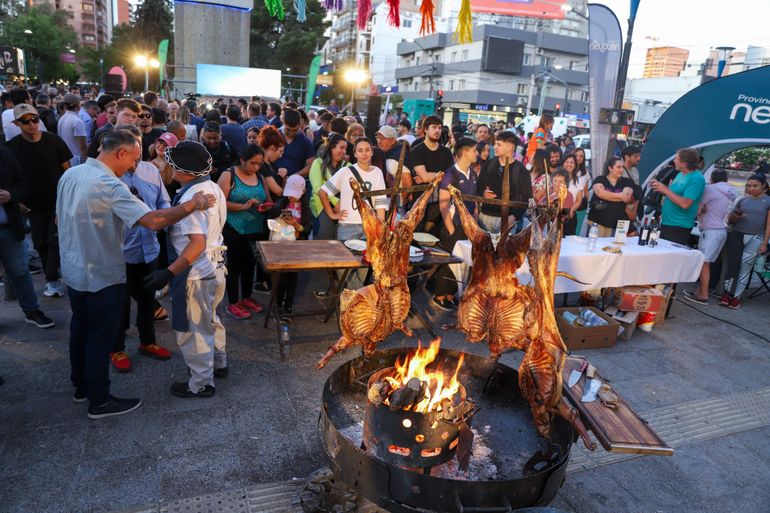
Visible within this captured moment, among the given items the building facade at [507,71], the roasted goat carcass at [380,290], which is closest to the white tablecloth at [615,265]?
the roasted goat carcass at [380,290]

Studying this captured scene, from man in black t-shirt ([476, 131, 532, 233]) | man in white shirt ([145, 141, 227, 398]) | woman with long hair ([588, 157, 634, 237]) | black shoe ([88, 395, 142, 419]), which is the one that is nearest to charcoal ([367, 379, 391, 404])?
man in white shirt ([145, 141, 227, 398])

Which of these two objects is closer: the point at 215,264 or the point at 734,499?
the point at 734,499

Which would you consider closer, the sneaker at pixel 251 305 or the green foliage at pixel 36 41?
the sneaker at pixel 251 305

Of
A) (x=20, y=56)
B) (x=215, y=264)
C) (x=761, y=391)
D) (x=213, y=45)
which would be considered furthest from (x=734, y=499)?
(x=213, y=45)

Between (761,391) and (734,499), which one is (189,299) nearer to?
(734,499)

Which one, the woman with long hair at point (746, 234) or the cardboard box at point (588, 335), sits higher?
the woman with long hair at point (746, 234)

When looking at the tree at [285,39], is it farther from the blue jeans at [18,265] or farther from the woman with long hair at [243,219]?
the blue jeans at [18,265]

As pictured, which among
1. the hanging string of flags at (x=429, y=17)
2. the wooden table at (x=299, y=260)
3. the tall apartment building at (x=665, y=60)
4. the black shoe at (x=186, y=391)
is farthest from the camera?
the tall apartment building at (x=665, y=60)

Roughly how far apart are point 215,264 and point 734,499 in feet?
12.8

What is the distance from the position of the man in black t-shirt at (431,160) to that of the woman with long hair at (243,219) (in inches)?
81.2

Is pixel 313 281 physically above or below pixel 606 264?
below

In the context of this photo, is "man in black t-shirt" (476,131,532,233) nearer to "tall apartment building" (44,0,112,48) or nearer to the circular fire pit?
the circular fire pit

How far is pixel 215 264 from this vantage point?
3686 mm

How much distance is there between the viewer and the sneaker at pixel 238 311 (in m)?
5.32
